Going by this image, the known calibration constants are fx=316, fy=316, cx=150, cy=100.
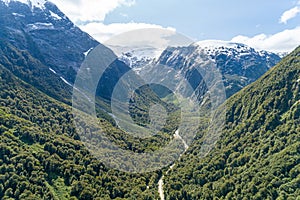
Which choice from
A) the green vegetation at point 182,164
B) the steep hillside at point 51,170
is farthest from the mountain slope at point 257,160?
the steep hillside at point 51,170

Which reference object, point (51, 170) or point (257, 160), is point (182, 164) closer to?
point (257, 160)

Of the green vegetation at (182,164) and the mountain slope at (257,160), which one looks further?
the mountain slope at (257,160)

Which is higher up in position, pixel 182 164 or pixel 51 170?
pixel 51 170

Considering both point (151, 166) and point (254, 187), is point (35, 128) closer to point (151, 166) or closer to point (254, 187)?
point (151, 166)

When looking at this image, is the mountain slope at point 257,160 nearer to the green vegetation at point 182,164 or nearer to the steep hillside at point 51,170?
the green vegetation at point 182,164

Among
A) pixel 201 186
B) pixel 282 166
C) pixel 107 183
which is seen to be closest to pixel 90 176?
pixel 107 183

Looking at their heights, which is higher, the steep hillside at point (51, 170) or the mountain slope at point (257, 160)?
the mountain slope at point (257, 160)

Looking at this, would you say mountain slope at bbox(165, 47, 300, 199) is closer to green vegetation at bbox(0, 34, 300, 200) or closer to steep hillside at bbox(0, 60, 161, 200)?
green vegetation at bbox(0, 34, 300, 200)

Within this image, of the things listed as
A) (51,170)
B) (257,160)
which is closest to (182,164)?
(257,160)
